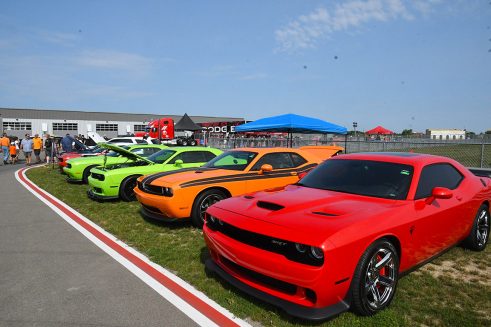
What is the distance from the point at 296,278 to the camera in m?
2.60

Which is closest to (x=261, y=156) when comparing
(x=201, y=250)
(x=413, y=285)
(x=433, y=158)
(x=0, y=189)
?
(x=201, y=250)

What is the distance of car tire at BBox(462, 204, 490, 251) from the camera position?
4.46 metres

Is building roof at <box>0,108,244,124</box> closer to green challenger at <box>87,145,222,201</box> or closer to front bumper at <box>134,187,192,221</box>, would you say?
green challenger at <box>87,145,222,201</box>

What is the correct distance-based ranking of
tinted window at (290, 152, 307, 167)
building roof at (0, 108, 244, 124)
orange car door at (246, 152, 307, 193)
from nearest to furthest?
orange car door at (246, 152, 307, 193) < tinted window at (290, 152, 307, 167) < building roof at (0, 108, 244, 124)

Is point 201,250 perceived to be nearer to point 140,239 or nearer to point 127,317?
point 140,239

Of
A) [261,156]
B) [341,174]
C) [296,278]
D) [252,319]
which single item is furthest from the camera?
[261,156]

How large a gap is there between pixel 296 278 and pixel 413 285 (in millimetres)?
1723

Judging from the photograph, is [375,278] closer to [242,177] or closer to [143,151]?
[242,177]

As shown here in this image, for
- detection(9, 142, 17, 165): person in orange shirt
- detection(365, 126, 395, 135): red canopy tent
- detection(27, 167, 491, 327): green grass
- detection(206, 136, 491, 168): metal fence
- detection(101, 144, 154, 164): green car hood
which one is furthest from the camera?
detection(365, 126, 395, 135): red canopy tent

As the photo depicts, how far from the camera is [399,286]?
11.6 ft

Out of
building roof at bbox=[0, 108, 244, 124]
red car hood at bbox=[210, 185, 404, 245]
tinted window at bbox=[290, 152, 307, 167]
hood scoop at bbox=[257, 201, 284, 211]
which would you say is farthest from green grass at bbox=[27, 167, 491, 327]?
building roof at bbox=[0, 108, 244, 124]

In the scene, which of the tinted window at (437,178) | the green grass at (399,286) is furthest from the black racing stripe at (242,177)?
the tinted window at (437,178)

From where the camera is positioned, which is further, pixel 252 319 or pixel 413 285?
pixel 413 285

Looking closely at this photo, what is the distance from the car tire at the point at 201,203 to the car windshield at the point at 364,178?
1.97 meters
